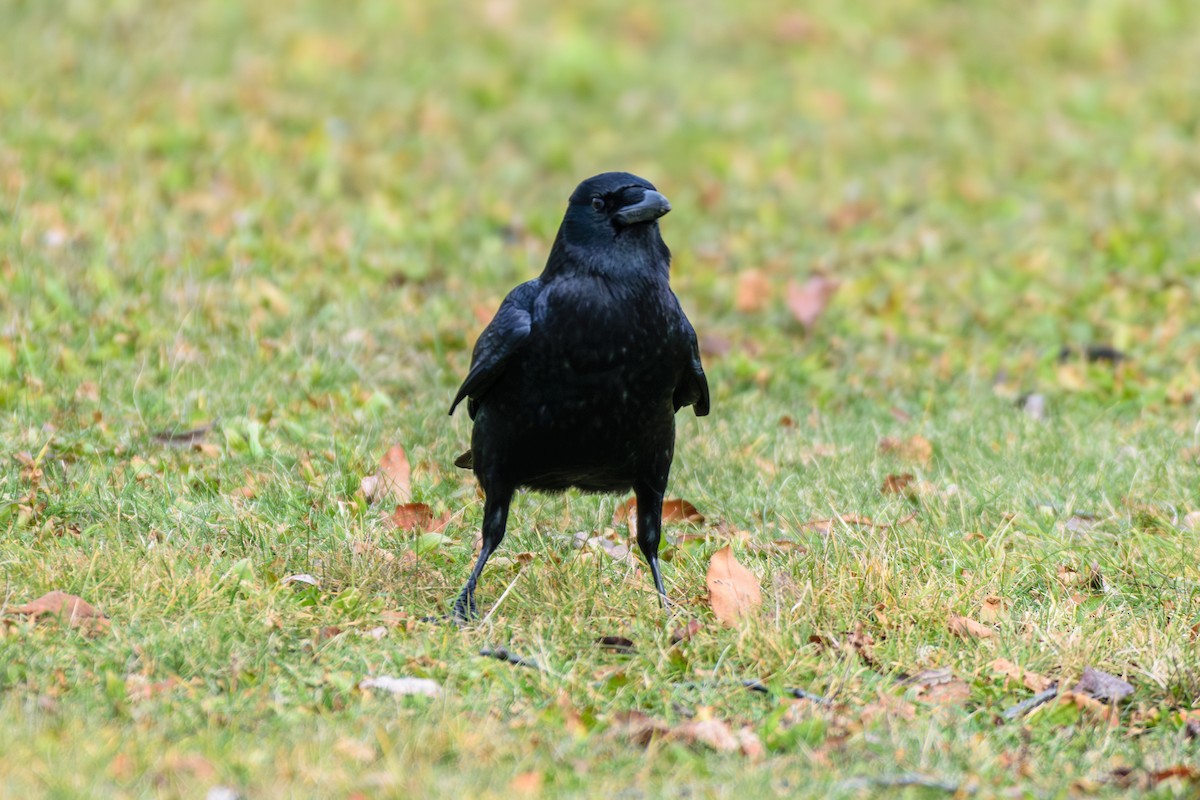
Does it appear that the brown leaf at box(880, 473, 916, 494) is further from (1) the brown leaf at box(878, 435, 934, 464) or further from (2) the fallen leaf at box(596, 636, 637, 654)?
(2) the fallen leaf at box(596, 636, 637, 654)

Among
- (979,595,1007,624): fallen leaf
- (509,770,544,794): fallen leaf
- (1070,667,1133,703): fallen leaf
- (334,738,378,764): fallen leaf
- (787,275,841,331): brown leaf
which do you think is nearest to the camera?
(509,770,544,794): fallen leaf

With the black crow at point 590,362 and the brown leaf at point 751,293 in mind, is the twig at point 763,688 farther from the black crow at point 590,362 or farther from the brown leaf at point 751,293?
the brown leaf at point 751,293

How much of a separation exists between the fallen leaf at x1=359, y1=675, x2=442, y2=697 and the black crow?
52 cm

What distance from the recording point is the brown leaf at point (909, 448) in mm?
6043

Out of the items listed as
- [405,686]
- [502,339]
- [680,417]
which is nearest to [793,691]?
[405,686]

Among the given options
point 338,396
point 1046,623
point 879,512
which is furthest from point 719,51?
point 1046,623

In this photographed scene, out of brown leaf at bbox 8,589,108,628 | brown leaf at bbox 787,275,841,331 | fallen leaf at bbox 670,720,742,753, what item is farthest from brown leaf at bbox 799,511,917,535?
brown leaf at bbox 787,275,841,331

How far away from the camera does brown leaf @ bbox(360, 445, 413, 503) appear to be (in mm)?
5359

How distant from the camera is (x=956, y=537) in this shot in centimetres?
503

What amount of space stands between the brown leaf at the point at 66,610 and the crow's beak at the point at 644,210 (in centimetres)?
189

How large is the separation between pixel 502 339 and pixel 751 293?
3701mm

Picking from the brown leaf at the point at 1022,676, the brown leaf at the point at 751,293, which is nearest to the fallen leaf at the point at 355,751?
the brown leaf at the point at 1022,676

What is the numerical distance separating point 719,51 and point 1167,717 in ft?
28.0

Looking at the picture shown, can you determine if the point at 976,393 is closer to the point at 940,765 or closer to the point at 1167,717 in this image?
the point at 1167,717
